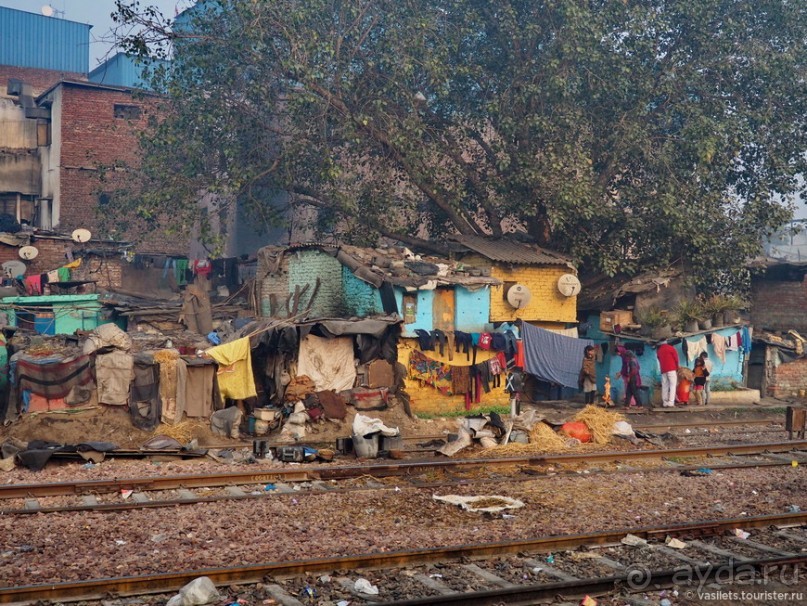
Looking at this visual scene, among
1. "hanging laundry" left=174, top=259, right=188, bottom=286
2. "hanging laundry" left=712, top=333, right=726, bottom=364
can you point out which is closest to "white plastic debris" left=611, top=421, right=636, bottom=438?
"hanging laundry" left=712, top=333, right=726, bottom=364

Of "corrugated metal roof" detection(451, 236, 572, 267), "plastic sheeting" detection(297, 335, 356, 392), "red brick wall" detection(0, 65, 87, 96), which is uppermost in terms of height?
"red brick wall" detection(0, 65, 87, 96)

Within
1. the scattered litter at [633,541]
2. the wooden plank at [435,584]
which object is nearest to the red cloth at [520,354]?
the scattered litter at [633,541]

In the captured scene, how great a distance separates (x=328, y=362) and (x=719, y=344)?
12.3 m

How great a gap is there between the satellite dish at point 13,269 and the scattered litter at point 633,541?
950 inches

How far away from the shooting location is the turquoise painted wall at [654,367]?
24000 mm

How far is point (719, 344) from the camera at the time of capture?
24266mm

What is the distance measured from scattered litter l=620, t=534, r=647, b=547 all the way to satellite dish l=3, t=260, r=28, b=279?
2412 centimetres

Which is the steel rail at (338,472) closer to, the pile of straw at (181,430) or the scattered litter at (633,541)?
the pile of straw at (181,430)

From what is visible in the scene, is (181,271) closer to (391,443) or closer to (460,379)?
(460,379)

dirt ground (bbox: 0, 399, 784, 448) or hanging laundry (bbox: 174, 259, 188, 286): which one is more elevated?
hanging laundry (bbox: 174, 259, 188, 286)

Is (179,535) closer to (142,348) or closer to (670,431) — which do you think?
(142,348)

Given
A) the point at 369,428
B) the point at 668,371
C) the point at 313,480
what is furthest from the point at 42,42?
the point at 313,480

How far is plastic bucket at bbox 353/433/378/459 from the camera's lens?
46.7ft

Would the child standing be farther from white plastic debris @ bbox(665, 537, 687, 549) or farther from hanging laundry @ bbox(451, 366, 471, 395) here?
white plastic debris @ bbox(665, 537, 687, 549)
